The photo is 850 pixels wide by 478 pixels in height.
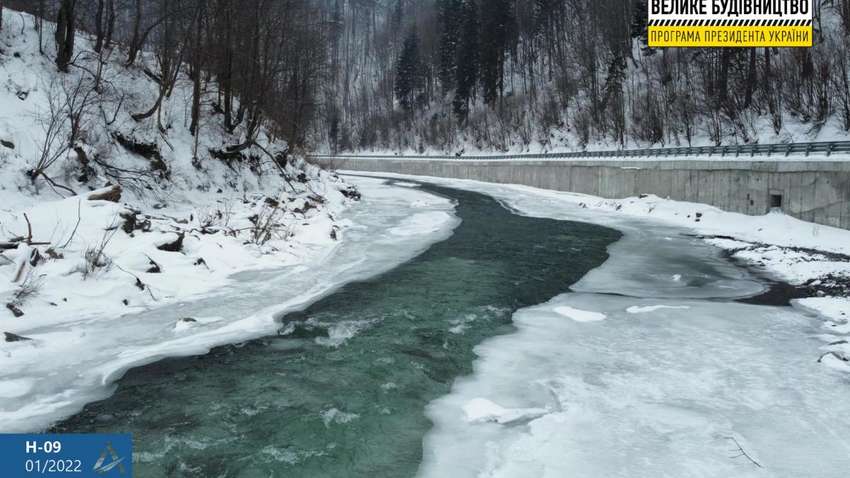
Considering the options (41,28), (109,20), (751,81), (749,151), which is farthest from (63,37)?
(751,81)

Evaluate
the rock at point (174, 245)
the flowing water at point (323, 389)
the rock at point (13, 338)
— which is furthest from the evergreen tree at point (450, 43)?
the rock at point (13, 338)

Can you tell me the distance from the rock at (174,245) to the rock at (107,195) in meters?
2.25

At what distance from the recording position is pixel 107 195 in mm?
13102

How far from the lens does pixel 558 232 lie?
20422 mm

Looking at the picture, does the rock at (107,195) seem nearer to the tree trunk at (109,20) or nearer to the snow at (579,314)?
the snow at (579,314)

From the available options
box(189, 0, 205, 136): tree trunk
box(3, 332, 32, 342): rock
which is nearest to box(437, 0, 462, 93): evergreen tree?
box(189, 0, 205, 136): tree trunk

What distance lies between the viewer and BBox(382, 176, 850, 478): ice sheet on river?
16.3 ft

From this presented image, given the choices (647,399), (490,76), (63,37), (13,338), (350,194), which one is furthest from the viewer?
(490,76)

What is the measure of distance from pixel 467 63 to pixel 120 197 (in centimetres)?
6089

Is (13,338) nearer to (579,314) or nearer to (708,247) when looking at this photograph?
(579,314)

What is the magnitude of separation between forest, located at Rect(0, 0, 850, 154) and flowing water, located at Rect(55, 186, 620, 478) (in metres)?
15.2

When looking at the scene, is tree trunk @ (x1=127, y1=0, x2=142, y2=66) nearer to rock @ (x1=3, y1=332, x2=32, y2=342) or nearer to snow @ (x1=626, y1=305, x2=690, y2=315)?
rock @ (x1=3, y1=332, x2=32, y2=342)

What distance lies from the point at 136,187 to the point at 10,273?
883 centimetres

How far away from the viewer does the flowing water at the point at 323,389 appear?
5.05 metres
